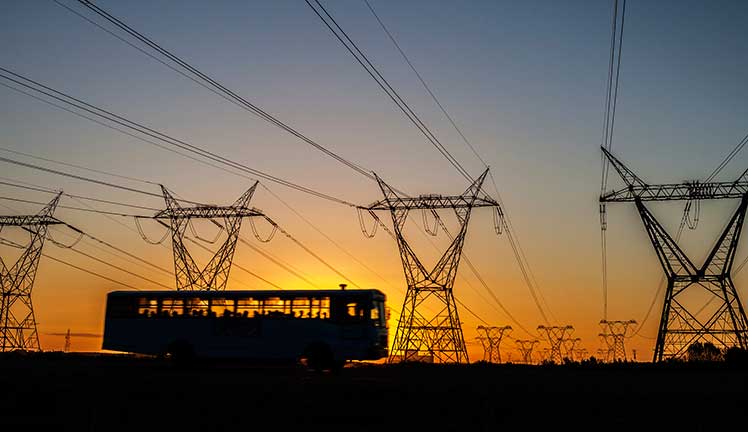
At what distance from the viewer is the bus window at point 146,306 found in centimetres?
3562

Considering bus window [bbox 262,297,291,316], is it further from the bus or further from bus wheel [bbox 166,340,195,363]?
bus wheel [bbox 166,340,195,363]

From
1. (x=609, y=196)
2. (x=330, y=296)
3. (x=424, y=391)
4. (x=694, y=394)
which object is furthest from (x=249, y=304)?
(x=609, y=196)

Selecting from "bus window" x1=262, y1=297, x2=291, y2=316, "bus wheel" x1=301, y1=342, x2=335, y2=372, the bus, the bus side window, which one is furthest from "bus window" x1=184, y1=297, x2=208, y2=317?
the bus side window

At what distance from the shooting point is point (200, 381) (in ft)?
82.6

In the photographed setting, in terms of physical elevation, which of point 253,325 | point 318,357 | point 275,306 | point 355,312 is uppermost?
point 275,306

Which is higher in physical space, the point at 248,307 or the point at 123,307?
the point at 123,307

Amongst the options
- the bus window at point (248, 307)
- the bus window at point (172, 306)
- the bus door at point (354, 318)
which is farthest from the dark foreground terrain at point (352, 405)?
the bus window at point (172, 306)

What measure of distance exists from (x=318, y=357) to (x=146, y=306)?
31.5 feet

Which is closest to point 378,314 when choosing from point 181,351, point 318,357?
point 318,357

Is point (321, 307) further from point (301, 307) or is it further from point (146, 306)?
point (146, 306)

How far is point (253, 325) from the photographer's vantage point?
1340 inches

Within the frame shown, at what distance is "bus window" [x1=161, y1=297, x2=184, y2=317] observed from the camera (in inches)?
1389

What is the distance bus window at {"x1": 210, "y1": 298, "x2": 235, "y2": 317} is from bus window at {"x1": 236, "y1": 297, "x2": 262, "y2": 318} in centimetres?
33

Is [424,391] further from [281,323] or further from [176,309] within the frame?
[176,309]
